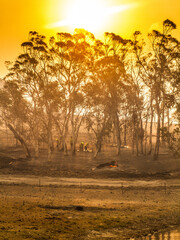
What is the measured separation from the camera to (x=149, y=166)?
45.2 meters

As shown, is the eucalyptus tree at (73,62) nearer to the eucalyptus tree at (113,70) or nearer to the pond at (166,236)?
the eucalyptus tree at (113,70)

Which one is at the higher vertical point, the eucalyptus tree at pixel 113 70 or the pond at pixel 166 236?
the eucalyptus tree at pixel 113 70

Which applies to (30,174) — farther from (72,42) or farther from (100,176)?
(72,42)

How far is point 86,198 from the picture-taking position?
2573 cm

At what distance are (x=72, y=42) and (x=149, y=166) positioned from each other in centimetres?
2052

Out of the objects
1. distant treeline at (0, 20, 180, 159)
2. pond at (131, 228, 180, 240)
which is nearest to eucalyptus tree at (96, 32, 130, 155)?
distant treeline at (0, 20, 180, 159)

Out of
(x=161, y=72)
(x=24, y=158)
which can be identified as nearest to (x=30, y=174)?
(x=24, y=158)

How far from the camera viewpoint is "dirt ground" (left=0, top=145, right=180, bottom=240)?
1741 centimetres

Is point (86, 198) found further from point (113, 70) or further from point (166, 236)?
point (113, 70)

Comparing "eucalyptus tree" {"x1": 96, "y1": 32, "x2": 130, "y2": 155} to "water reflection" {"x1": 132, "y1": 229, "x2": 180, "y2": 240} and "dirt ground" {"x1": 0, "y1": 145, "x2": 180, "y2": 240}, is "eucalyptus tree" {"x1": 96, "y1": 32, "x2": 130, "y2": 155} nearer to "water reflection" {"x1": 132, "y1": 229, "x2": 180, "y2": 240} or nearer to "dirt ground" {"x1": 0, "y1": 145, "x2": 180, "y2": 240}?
"dirt ground" {"x1": 0, "y1": 145, "x2": 180, "y2": 240}

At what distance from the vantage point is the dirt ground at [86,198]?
57.1 feet

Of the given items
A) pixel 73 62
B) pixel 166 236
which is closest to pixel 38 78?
pixel 73 62

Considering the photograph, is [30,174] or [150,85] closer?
[30,174]

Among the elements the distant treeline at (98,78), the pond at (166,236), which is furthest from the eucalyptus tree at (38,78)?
the pond at (166,236)
